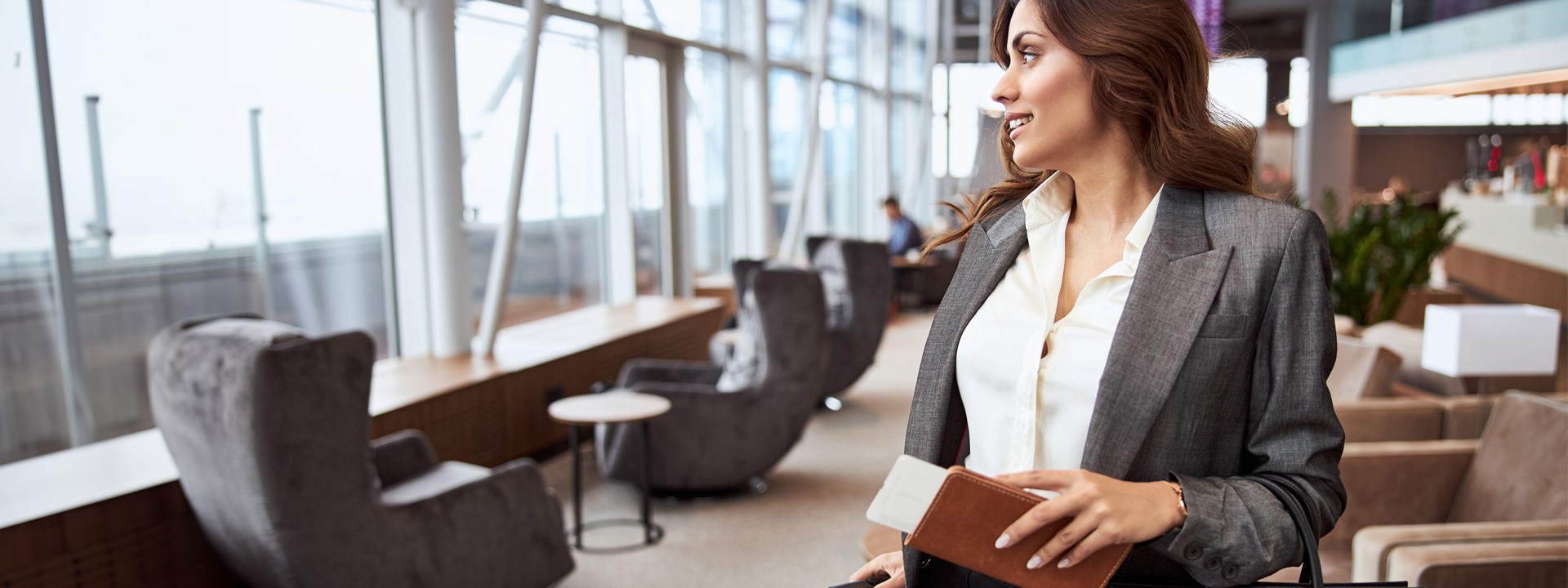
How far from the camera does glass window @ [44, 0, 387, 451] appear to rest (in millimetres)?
3828

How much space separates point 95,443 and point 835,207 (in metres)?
10.4

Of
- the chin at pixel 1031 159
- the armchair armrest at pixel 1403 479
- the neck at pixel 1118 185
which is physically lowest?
the armchair armrest at pixel 1403 479

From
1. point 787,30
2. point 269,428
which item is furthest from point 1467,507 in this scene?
point 787,30

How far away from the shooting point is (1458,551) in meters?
2.59

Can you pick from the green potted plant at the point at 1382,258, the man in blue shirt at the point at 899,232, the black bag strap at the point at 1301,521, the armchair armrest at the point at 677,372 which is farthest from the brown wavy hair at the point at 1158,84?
the man in blue shirt at the point at 899,232

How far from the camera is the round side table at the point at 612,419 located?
4.25m

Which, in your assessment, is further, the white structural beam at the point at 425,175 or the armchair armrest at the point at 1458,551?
the white structural beam at the point at 425,175

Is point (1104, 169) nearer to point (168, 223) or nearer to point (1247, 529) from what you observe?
point (1247, 529)

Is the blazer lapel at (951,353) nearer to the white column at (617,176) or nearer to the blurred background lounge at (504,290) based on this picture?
the blurred background lounge at (504,290)

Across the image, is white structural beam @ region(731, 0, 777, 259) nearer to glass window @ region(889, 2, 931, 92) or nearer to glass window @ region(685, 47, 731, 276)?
glass window @ region(685, 47, 731, 276)

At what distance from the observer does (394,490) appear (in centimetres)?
360

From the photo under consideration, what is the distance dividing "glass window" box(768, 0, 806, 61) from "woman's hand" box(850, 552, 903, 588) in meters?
9.24

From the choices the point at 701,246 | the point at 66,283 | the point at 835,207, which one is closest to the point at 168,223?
the point at 66,283

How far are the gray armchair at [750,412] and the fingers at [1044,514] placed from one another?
377 centimetres
